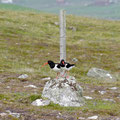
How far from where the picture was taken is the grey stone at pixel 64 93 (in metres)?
12.5

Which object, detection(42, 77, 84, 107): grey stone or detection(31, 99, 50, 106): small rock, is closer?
detection(31, 99, 50, 106): small rock

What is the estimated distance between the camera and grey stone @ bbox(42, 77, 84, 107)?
12.5 metres

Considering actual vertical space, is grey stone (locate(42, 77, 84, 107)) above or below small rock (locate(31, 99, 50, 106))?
above

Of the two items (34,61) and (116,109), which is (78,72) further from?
(116,109)

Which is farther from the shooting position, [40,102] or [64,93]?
[64,93]

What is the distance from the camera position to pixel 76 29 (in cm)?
7500

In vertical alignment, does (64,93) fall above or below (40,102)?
above

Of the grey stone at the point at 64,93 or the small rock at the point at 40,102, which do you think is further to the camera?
the grey stone at the point at 64,93

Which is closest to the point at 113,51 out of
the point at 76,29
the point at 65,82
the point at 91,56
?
the point at 91,56

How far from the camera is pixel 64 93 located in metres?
12.7

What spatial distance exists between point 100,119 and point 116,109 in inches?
74.7

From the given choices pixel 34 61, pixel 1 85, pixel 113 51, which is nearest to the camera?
pixel 1 85

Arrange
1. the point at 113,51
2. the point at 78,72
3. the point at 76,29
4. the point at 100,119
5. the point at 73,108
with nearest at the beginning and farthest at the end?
the point at 100,119
the point at 73,108
the point at 78,72
the point at 113,51
the point at 76,29

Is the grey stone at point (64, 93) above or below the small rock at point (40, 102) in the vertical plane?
above
